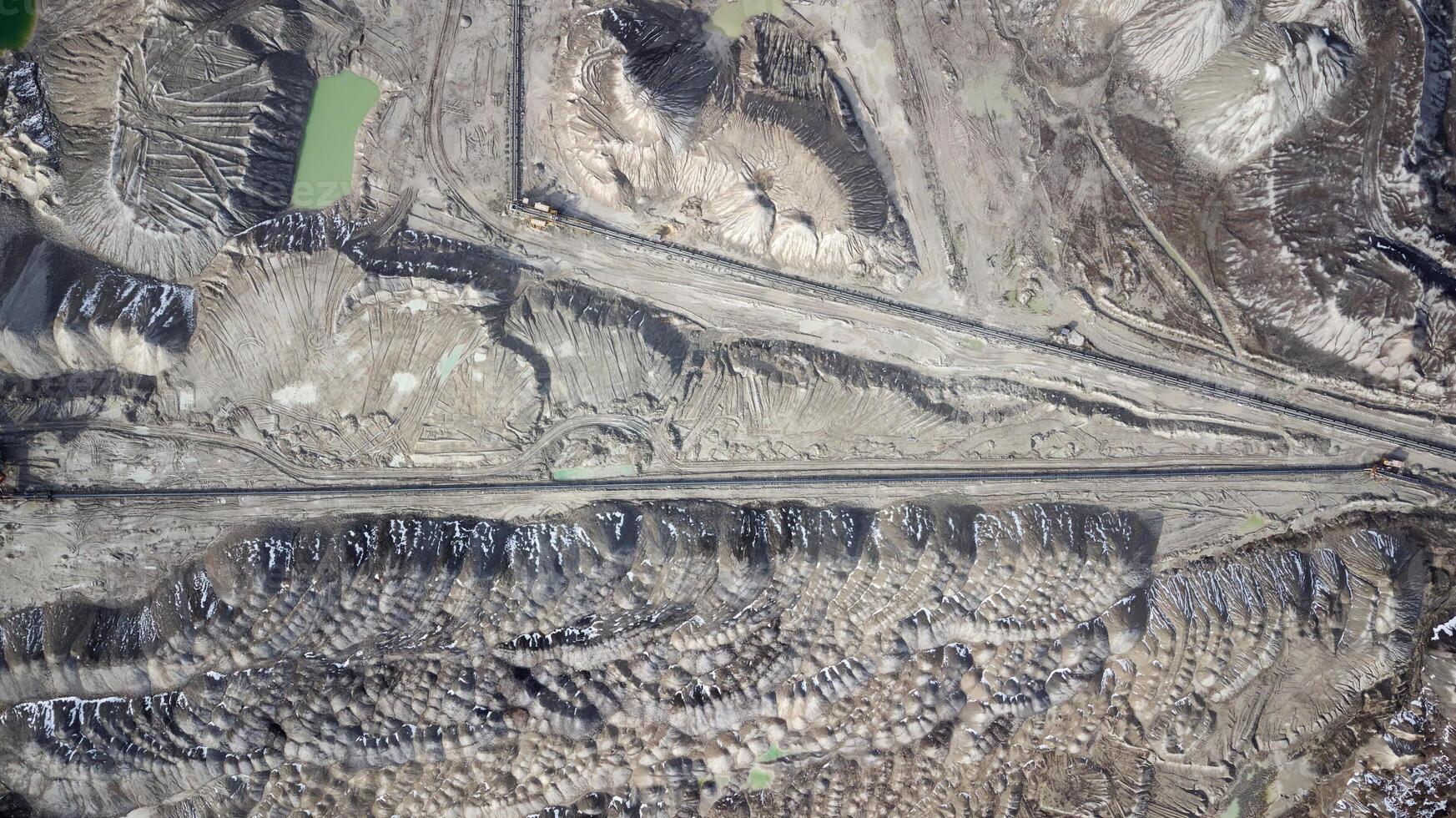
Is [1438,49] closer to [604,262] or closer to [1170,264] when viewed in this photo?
[1170,264]

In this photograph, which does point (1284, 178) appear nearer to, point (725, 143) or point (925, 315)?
point (925, 315)

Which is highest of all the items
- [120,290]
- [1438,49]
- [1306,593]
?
[1438,49]

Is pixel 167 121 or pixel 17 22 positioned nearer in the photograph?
pixel 167 121

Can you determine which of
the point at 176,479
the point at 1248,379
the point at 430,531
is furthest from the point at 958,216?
the point at 176,479

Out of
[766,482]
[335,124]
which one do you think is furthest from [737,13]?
[766,482]

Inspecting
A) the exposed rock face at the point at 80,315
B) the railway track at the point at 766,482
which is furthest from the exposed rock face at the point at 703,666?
the exposed rock face at the point at 80,315

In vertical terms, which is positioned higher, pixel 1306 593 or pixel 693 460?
pixel 693 460
